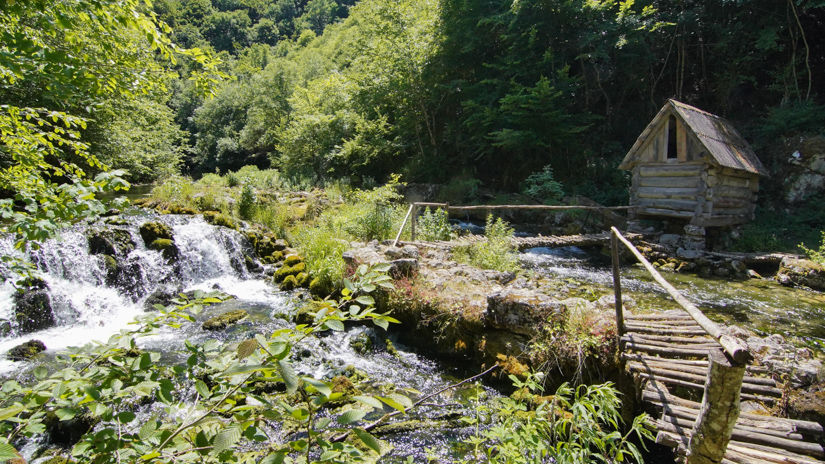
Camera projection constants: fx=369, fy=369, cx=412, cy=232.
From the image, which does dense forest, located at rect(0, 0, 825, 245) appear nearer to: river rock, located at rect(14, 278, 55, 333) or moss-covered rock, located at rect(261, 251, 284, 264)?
river rock, located at rect(14, 278, 55, 333)

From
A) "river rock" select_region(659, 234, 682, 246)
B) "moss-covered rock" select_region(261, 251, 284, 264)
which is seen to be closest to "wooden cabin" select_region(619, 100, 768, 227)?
"river rock" select_region(659, 234, 682, 246)

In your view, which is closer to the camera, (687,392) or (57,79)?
(57,79)

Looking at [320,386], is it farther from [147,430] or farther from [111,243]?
[111,243]

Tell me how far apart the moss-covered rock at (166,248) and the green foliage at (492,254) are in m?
6.83

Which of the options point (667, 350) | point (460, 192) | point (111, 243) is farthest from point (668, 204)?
point (111, 243)

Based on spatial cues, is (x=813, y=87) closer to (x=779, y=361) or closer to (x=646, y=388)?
(x=779, y=361)

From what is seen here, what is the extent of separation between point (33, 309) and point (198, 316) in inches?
104

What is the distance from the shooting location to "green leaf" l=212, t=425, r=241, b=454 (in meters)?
1.05

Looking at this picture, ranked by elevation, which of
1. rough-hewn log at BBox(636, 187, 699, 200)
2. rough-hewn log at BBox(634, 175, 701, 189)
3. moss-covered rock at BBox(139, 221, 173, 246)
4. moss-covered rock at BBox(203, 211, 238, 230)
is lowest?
moss-covered rock at BBox(139, 221, 173, 246)

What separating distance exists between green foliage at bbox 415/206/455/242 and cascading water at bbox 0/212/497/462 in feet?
12.0

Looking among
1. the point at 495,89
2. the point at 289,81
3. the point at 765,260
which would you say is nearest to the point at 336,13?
the point at 289,81

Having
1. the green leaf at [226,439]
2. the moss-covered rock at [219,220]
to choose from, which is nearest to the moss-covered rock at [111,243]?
the moss-covered rock at [219,220]

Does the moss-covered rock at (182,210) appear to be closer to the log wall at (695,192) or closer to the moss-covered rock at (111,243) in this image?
the moss-covered rock at (111,243)

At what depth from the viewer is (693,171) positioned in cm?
961
